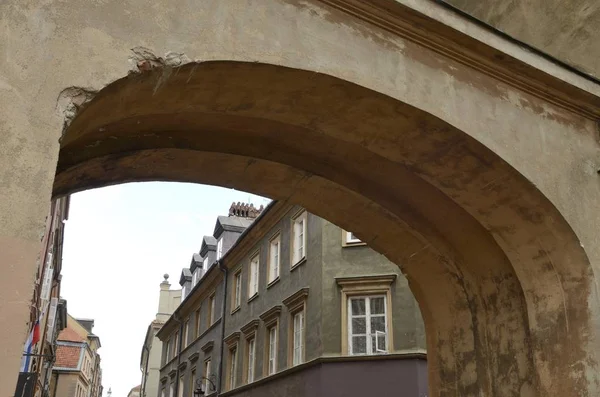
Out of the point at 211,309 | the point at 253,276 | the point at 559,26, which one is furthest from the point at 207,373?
the point at 559,26

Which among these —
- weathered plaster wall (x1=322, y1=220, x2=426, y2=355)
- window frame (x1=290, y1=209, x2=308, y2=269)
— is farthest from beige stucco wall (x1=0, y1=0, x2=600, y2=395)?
window frame (x1=290, y1=209, x2=308, y2=269)

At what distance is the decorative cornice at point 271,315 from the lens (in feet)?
62.5

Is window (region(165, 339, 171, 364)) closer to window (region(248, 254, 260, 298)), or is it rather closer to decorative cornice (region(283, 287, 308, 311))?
window (region(248, 254, 260, 298))

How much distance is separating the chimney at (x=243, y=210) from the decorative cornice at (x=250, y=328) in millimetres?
10314

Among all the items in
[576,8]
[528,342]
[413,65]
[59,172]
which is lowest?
[528,342]

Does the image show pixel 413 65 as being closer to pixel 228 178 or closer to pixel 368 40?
pixel 368 40

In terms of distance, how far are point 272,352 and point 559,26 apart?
48.9ft

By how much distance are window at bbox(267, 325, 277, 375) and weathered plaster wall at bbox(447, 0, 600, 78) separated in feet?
45.7

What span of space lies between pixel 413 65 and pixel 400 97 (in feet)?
1.19

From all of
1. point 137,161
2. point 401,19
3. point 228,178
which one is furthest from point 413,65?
point 137,161

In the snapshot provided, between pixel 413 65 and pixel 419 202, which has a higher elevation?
pixel 413 65

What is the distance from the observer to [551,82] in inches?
208

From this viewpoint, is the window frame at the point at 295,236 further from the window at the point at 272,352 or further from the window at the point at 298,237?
the window at the point at 272,352

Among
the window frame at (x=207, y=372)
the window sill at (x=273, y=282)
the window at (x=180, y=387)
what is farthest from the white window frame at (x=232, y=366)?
the window at (x=180, y=387)
